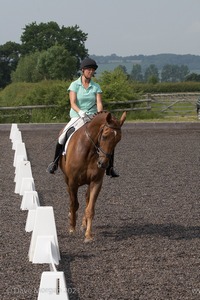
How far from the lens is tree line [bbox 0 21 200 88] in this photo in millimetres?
98562

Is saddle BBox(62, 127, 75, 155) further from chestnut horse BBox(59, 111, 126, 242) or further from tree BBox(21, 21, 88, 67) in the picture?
tree BBox(21, 21, 88, 67)

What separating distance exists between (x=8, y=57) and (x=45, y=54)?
43.2 m

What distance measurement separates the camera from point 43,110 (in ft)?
110

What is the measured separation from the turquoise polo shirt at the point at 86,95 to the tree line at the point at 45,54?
67.8m

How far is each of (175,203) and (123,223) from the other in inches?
72.4

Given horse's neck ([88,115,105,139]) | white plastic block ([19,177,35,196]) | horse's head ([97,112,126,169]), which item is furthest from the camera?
white plastic block ([19,177,35,196])

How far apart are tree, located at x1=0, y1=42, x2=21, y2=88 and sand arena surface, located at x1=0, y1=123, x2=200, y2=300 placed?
404 feet

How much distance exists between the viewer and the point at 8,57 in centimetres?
14225

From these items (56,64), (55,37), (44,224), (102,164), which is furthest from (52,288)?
(55,37)

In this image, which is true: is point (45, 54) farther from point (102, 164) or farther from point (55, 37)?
point (102, 164)

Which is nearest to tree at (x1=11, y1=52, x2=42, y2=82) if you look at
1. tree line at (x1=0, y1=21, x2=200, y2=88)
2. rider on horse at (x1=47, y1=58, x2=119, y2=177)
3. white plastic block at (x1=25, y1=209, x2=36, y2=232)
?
tree line at (x1=0, y1=21, x2=200, y2=88)

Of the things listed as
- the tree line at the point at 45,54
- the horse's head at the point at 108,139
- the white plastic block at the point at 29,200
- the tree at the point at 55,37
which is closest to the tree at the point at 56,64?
the tree line at the point at 45,54

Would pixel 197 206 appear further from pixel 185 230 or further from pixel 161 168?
pixel 161 168

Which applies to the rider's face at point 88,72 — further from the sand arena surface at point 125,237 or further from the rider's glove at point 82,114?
the sand arena surface at point 125,237
